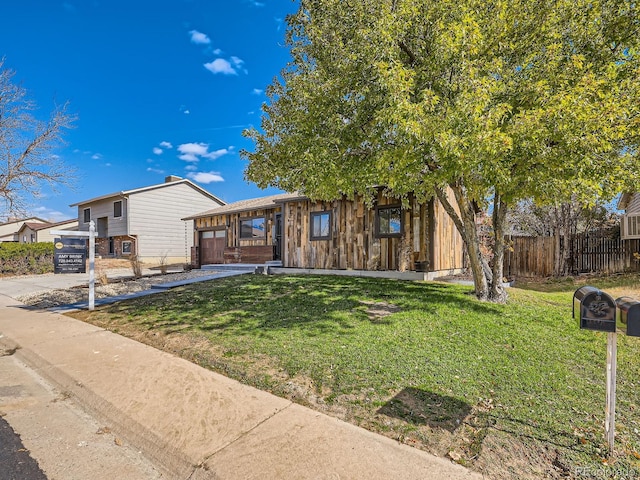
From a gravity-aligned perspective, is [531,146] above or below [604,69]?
below

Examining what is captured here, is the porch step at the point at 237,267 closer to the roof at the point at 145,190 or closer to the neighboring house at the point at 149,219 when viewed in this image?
the neighboring house at the point at 149,219

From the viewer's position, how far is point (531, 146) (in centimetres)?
541

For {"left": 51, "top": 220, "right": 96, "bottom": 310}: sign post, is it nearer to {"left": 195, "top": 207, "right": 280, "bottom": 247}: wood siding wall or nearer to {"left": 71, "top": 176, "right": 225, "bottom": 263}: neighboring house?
{"left": 195, "top": 207, "right": 280, "bottom": 247}: wood siding wall

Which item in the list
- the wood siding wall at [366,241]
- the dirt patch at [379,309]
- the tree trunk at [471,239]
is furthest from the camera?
the wood siding wall at [366,241]

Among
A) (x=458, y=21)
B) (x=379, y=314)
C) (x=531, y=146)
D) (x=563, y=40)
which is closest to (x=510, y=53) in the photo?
(x=563, y=40)

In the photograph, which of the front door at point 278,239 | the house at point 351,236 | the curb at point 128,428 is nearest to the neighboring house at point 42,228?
the house at point 351,236

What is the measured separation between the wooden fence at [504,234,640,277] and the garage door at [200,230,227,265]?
569 inches

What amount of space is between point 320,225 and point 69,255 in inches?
322

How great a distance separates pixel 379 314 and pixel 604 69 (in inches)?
240

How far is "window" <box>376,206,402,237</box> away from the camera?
11.4 meters

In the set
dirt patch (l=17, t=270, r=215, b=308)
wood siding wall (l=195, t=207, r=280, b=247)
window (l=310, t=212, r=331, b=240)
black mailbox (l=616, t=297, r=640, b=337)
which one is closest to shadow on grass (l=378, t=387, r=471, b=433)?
black mailbox (l=616, t=297, r=640, b=337)

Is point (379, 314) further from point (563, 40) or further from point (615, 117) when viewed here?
point (563, 40)

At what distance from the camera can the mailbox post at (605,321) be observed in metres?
2.55

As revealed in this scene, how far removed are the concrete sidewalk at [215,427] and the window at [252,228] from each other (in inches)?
465
